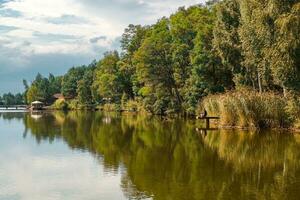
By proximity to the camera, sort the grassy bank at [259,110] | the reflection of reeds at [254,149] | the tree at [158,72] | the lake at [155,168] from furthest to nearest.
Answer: the tree at [158,72], the grassy bank at [259,110], the reflection of reeds at [254,149], the lake at [155,168]

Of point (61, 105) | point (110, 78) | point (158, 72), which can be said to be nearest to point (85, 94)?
point (61, 105)

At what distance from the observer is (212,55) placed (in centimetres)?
5456

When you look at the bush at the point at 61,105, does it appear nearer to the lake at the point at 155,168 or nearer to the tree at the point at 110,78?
the tree at the point at 110,78

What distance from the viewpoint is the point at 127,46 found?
308 feet

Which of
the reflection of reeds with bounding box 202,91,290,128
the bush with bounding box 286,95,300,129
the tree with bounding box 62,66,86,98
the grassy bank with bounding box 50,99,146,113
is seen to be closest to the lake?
the bush with bounding box 286,95,300,129

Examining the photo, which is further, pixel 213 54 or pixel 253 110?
pixel 213 54

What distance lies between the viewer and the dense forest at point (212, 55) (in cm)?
3288

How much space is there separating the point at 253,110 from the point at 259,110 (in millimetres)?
459

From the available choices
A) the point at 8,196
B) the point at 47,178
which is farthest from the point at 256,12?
the point at 8,196

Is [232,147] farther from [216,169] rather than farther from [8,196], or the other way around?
[8,196]

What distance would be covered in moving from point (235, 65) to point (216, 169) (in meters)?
30.7

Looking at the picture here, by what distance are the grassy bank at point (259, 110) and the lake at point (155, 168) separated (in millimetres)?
2802

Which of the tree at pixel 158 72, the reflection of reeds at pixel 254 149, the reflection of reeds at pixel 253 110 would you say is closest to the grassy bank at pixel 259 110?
the reflection of reeds at pixel 253 110

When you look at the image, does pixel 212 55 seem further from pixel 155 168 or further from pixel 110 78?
pixel 110 78
